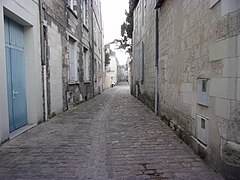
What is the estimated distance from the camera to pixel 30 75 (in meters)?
6.36

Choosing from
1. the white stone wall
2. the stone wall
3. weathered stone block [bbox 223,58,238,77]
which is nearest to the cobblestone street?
weathered stone block [bbox 223,58,238,77]

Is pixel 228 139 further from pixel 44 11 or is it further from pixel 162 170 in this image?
pixel 44 11

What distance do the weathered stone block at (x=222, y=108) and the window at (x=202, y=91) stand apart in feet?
1.40

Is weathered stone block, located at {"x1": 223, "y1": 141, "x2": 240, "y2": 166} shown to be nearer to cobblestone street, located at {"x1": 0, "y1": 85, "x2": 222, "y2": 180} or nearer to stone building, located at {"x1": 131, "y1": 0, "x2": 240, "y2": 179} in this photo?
stone building, located at {"x1": 131, "y1": 0, "x2": 240, "y2": 179}

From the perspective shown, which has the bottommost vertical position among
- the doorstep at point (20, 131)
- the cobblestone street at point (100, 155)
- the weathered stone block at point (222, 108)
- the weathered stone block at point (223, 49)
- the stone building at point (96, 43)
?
the cobblestone street at point (100, 155)

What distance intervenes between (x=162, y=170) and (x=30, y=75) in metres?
4.63

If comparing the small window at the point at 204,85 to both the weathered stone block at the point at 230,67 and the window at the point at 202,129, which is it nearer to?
the window at the point at 202,129

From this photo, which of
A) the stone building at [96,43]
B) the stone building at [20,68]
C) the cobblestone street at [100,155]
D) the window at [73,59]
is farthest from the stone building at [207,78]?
the stone building at [96,43]

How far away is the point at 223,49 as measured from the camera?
9.46ft

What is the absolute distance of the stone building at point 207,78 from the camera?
8.92 ft

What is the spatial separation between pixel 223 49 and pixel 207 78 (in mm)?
662

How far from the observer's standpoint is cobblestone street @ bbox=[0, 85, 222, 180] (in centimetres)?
314

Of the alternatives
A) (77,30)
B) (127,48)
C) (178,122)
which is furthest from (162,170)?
(127,48)

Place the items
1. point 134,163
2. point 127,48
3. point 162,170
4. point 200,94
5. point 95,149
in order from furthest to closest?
point 127,48
point 95,149
point 200,94
point 134,163
point 162,170
